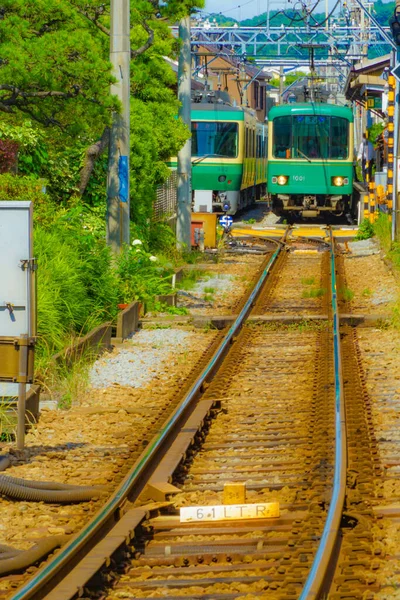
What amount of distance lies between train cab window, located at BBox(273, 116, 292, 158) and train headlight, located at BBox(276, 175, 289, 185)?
1.86ft

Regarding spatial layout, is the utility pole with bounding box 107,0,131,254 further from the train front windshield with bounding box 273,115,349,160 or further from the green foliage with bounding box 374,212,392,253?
the train front windshield with bounding box 273,115,349,160

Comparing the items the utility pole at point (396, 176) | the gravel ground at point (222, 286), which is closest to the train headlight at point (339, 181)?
the utility pole at point (396, 176)

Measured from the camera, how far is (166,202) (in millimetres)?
25047

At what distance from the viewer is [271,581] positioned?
4.89 m

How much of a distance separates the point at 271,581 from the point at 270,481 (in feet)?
5.79

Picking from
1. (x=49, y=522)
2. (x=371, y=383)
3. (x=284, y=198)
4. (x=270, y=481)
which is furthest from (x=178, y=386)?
(x=284, y=198)

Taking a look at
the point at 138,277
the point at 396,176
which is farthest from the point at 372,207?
the point at 138,277

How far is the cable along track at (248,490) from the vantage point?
4.89 metres

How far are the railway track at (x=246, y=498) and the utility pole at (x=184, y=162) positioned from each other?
34.6 ft

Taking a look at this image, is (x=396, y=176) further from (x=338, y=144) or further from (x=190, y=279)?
(x=338, y=144)

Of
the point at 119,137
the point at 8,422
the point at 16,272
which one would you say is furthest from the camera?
the point at 119,137

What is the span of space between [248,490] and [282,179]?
25409 mm

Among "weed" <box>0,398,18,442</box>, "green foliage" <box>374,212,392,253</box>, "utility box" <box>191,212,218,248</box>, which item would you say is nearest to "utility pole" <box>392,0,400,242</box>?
"green foliage" <box>374,212,392,253</box>

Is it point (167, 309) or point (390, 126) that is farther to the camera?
point (390, 126)
